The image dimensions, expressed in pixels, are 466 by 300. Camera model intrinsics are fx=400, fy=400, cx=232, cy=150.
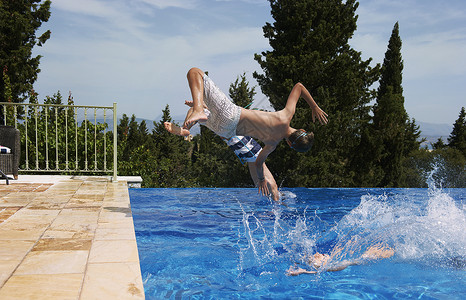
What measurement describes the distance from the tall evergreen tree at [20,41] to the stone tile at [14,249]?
13.9 metres

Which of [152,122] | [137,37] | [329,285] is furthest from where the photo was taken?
[152,122]

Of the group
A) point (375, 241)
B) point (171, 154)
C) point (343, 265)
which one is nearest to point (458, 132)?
point (171, 154)

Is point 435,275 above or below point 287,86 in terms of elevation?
below

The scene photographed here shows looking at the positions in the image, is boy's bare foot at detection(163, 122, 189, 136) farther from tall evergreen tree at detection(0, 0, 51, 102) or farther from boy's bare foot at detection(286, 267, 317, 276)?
tall evergreen tree at detection(0, 0, 51, 102)

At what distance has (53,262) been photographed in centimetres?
260

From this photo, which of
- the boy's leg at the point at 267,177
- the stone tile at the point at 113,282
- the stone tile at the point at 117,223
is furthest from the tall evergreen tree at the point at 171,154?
the stone tile at the point at 113,282

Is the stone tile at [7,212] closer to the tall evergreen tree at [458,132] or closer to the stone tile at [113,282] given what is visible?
the stone tile at [113,282]

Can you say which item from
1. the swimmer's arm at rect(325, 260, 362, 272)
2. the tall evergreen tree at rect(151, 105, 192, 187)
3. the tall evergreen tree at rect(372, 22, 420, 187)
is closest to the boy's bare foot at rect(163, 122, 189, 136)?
the swimmer's arm at rect(325, 260, 362, 272)

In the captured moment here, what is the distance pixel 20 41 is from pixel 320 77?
38.9 feet

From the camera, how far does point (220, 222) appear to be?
4934mm

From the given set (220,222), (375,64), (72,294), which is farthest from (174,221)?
(375,64)

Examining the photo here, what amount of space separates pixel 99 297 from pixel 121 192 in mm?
3946

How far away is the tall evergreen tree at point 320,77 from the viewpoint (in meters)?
12.6

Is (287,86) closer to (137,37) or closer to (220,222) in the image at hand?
(137,37)
